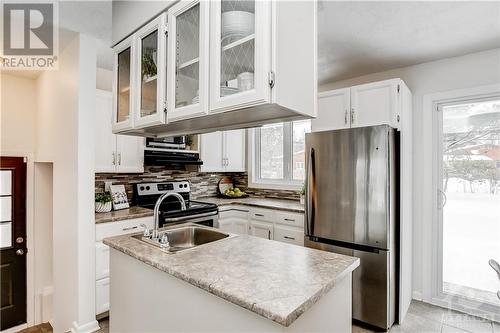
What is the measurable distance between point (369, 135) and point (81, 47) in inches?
102

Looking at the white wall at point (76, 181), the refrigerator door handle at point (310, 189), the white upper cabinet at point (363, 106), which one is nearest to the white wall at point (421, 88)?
the white upper cabinet at point (363, 106)

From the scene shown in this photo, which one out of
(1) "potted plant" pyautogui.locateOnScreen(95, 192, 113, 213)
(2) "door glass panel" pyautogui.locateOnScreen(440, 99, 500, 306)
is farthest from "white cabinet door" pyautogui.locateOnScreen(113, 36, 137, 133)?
(2) "door glass panel" pyautogui.locateOnScreen(440, 99, 500, 306)

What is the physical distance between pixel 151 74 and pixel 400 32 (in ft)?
6.43

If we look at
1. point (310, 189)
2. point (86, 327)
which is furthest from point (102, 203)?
point (310, 189)

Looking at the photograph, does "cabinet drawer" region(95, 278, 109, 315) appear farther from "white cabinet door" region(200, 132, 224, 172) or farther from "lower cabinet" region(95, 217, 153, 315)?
"white cabinet door" region(200, 132, 224, 172)

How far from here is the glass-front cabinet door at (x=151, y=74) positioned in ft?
5.29

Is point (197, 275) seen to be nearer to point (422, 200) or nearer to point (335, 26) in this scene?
point (335, 26)

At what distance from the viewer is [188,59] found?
4.89 feet

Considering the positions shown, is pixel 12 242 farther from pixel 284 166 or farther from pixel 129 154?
pixel 284 166

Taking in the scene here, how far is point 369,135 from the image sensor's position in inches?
97.0

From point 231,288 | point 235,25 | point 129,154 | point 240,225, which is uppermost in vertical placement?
point 235,25

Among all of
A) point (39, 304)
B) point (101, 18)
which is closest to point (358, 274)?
point (101, 18)

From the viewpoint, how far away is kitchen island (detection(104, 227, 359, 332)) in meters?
1.07

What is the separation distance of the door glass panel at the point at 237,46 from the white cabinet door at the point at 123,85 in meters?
0.80
